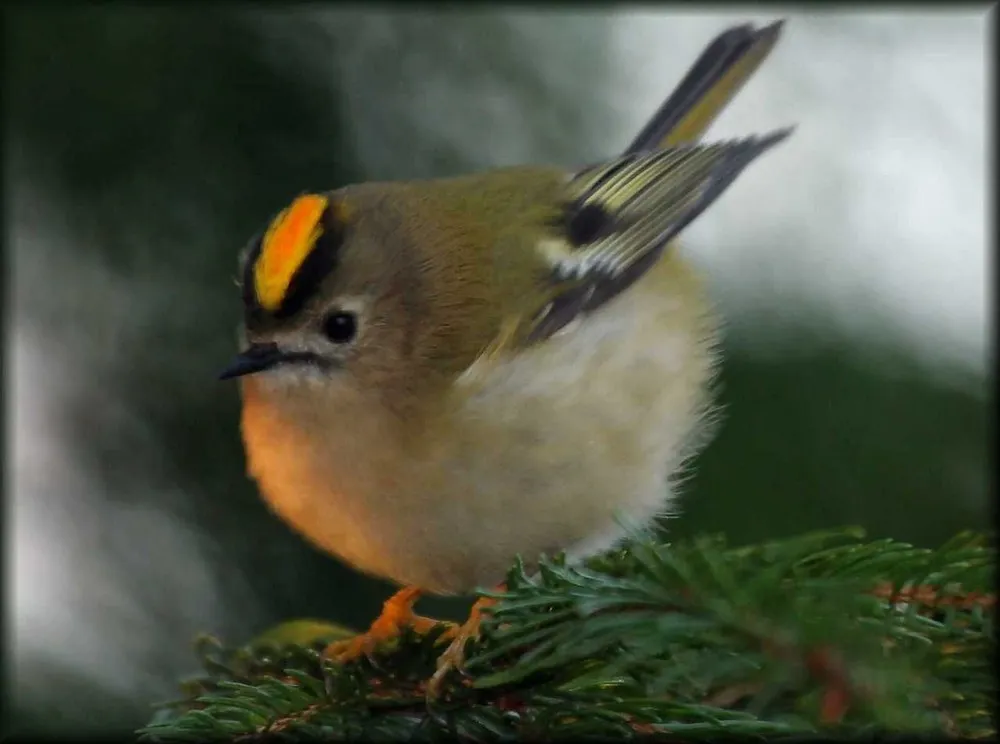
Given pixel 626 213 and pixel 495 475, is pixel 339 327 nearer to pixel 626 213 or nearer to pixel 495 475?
pixel 495 475

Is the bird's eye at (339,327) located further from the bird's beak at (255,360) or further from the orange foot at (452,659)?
the orange foot at (452,659)

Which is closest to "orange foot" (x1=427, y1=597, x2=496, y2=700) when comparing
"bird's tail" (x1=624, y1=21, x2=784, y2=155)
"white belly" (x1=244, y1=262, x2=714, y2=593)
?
"white belly" (x1=244, y1=262, x2=714, y2=593)

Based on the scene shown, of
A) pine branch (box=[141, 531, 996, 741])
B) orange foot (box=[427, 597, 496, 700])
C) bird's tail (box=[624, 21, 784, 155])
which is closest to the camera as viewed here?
pine branch (box=[141, 531, 996, 741])

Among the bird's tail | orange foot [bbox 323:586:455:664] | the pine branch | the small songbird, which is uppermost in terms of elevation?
the bird's tail

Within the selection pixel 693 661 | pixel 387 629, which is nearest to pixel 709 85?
pixel 387 629

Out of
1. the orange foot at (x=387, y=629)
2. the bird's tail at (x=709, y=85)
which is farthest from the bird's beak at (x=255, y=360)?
the bird's tail at (x=709, y=85)

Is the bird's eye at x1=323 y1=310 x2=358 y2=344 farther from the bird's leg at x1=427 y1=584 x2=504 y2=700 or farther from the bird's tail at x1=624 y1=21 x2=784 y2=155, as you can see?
the bird's tail at x1=624 y1=21 x2=784 y2=155

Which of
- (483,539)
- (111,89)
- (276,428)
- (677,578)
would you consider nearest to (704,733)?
(677,578)

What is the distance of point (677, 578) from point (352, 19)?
77cm

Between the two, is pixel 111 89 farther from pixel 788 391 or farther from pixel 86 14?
pixel 788 391

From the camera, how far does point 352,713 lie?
0.59 m

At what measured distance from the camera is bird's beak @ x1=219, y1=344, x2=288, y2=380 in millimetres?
748

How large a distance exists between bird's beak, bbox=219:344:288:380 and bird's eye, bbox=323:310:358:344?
0.14ft

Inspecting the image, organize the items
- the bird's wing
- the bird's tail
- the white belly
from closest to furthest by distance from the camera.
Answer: the white belly < the bird's wing < the bird's tail
